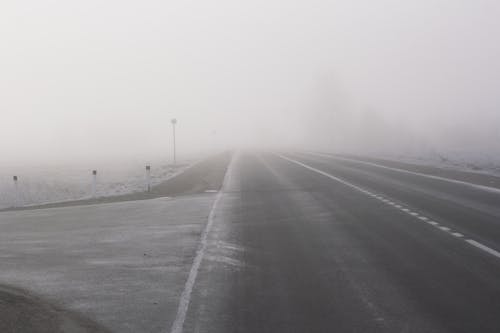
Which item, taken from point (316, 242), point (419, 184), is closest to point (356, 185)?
point (419, 184)

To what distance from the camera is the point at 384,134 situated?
328 ft

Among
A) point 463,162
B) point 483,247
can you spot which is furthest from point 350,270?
point 463,162

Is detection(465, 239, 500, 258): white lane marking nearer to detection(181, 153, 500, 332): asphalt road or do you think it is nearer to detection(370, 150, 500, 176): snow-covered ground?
detection(181, 153, 500, 332): asphalt road

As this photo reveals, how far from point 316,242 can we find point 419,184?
12.5 metres

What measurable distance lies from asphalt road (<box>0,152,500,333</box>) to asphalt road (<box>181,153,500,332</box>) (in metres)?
0.02

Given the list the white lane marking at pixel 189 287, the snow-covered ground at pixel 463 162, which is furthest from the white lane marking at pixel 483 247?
the snow-covered ground at pixel 463 162

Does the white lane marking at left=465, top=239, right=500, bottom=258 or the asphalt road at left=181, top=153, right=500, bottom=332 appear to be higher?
Answer: the white lane marking at left=465, top=239, right=500, bottom=258

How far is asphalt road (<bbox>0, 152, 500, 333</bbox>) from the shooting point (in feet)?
18.4

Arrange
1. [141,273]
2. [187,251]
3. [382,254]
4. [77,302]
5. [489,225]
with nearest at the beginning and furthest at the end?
[77,302] → [141,273] → [382,254] → [187,251] → [489,225]

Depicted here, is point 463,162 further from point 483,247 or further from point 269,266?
point 269,266

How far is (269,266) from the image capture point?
25.9 ft

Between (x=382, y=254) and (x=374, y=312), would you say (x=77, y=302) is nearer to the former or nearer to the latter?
(x=374, y=312)

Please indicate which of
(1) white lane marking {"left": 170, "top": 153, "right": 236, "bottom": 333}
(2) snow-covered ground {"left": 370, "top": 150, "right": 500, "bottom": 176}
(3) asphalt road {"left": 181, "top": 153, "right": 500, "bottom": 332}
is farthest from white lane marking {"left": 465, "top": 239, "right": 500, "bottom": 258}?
(2) snow-covered ground {"left": 370, "top": 150, "right": 500, "bottom": 176}

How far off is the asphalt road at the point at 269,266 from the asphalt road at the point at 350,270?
0.02 meters
